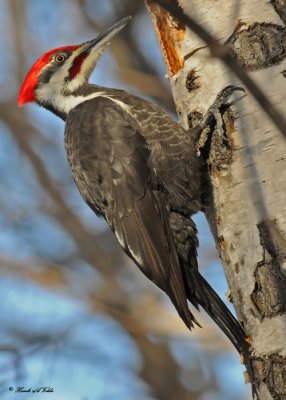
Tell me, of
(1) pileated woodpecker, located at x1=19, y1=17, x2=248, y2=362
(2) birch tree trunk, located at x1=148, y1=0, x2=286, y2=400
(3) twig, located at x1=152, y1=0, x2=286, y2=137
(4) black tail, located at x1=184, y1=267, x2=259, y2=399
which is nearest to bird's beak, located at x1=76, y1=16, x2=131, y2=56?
(1) pileated woodpecker, located at x1=19, y1=17, x2=248, y2=362

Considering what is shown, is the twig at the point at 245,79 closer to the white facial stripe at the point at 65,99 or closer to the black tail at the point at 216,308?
the black tail at the point at 216,308

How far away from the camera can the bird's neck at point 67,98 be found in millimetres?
4040

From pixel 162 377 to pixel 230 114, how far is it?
125 inches

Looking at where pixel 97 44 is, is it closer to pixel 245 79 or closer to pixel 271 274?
pixel 271 274

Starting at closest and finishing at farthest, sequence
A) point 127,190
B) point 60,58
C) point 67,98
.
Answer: point 127,190 → point 67,98 → point 60,58

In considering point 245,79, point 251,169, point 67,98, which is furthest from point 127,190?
point 245,79

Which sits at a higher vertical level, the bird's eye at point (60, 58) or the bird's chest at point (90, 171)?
the bird's eye at point (60, 58)

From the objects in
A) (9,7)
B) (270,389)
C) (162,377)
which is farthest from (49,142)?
(270,389)

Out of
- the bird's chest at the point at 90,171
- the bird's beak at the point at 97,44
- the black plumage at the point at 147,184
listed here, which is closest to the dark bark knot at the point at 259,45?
the black plumage at the point at 147,184

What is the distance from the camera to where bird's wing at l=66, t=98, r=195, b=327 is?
322 centimetres

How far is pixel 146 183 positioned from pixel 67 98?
3.38 feet

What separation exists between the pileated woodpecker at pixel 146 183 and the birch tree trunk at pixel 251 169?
0.28 meters

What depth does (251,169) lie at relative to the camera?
2.66 m

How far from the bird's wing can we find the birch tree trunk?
32 cm
